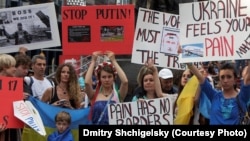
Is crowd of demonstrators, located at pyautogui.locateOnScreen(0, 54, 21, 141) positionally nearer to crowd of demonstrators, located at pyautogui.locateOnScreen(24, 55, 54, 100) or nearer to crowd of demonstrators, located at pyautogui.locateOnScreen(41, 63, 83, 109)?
crowd of demonstrators, located at pyautogui.locateOnScreen(24, 55, 54, 100)

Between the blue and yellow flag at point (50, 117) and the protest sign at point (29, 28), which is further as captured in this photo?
the protest sign at point (29, 28)

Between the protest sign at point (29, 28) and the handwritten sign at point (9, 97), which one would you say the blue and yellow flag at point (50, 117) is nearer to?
the handwritten sign at point (9, 97)

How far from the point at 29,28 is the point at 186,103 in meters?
2.65

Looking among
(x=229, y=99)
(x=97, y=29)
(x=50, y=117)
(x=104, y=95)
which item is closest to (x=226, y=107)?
(x=229, y=99)

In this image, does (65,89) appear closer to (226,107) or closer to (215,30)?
(215,30)

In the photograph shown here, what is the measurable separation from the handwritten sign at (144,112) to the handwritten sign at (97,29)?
1.71 m

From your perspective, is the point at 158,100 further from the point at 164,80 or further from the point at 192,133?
the point at 192,133

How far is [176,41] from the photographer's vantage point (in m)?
8.48

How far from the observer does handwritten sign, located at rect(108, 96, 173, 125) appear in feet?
24.0

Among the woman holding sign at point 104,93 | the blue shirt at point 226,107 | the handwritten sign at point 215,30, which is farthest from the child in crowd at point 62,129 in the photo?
the blue shirt at point 226,107

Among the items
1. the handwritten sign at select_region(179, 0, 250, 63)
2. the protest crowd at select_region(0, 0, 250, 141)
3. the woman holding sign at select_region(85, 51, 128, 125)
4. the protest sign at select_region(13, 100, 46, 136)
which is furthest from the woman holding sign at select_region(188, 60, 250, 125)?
the protest sign at select_region(13, 100, 46, 136)

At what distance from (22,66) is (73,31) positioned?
144 cm

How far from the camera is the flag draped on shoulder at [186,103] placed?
7496mm

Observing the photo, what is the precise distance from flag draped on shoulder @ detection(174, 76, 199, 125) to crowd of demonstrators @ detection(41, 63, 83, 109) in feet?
3.64
